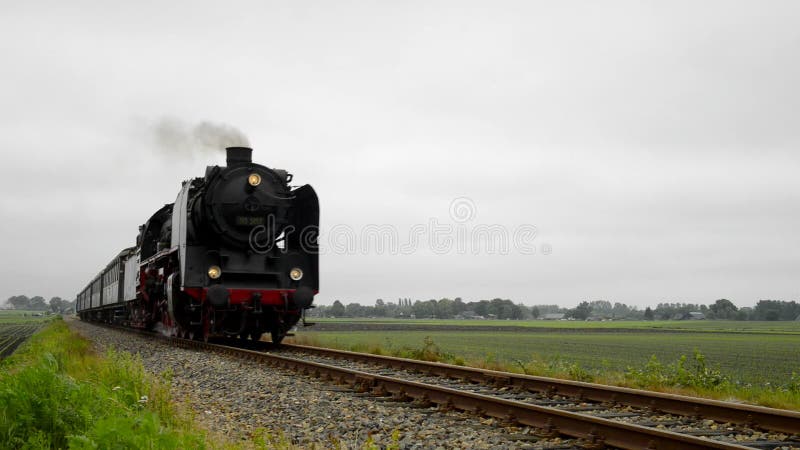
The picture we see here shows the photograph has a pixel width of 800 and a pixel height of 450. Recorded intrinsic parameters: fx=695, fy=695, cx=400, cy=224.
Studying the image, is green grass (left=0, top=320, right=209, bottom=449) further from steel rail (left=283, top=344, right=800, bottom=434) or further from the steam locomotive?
the steam locomotive

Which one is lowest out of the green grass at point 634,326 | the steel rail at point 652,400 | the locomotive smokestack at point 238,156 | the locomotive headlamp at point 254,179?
the green grass at point 634,326

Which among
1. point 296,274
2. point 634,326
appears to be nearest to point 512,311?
point 634,326

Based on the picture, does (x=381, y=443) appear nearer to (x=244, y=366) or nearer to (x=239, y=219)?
(x=244, y=366)

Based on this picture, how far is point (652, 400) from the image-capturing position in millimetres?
7012

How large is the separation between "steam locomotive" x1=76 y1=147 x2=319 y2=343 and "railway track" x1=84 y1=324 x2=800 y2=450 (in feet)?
14.5

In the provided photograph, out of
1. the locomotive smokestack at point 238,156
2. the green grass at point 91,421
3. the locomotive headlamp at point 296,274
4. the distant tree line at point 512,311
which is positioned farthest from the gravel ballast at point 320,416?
the distant tree line at point 512,311

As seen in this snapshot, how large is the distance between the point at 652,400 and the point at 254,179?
9958 millimetres

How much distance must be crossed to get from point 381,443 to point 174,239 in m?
11.3

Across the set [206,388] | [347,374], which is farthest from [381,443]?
[206,388]

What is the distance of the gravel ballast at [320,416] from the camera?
19.4ft

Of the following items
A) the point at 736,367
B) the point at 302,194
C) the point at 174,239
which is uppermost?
the point at 302,194

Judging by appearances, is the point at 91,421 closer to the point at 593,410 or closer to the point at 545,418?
the point at 545,418

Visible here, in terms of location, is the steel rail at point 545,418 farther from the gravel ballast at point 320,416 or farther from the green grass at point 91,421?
the green grass at point 91,421

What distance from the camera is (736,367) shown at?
1598 cm
